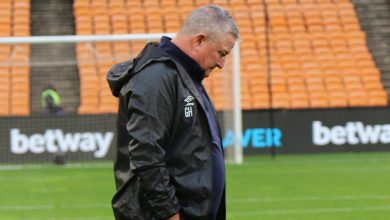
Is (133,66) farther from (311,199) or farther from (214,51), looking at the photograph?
(311,199)

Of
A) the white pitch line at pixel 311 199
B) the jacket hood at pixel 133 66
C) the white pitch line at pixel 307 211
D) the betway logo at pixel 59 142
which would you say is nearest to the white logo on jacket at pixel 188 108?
the jacket hood at pixel 133 66

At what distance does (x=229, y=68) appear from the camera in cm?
1848

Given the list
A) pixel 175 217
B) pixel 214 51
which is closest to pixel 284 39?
pixel 214 51

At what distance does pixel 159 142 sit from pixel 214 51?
507mm

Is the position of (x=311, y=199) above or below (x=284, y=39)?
below

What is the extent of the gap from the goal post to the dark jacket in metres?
12.6

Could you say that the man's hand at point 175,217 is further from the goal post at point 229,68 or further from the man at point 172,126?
the goal post at point 229,68

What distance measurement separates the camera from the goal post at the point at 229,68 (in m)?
16.7

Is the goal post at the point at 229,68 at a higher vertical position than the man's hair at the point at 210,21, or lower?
lower

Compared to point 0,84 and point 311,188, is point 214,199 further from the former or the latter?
point 0,84

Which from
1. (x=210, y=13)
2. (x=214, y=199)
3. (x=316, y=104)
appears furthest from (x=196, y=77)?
(x=316, y=104)

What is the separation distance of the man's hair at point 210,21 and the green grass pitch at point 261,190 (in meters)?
6.56

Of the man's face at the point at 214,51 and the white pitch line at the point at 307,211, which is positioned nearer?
the man's face at the point at 214,51

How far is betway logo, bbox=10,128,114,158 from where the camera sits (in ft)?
57.8
